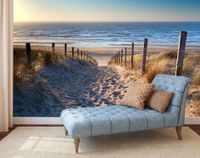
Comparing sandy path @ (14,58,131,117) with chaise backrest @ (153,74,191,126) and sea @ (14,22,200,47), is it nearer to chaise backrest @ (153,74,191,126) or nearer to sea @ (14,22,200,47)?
sea @ (14,22,200,47)

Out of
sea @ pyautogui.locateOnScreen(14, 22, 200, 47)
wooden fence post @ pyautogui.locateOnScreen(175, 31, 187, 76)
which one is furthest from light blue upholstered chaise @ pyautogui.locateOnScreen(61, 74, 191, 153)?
sea @ pyautogui.locateOnScreen(14, 22, 200, 47)

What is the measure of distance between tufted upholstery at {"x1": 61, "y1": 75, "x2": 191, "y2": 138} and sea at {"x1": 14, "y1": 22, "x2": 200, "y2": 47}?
103 centimetres

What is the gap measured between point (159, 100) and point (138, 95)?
30cm

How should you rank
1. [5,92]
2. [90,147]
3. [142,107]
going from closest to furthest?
[90,147] → [142,107] → [5,92]

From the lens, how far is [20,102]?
4.79 meters

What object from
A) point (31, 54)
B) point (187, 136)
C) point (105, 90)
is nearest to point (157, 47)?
point (105, 90)

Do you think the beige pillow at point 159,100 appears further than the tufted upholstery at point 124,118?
Yes

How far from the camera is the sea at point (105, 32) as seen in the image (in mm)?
4875

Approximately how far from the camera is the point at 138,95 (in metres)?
4.16

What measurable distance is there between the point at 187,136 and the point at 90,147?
146 cm

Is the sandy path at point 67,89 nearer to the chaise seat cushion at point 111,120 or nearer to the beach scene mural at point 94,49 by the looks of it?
the beach scene mural at point 94,49

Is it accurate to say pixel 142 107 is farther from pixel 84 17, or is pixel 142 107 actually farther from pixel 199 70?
pixel 84 17

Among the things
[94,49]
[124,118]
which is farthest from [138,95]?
[94,49]

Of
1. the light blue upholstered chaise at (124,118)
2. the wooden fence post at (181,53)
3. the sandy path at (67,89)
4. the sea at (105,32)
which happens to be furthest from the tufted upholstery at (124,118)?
the sea at (105,32)
